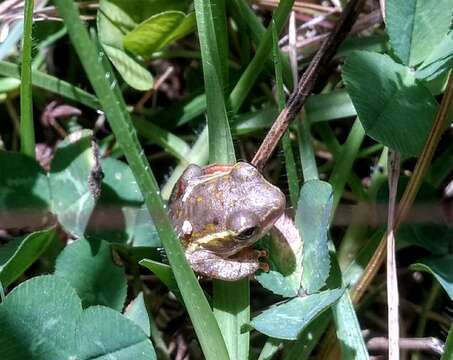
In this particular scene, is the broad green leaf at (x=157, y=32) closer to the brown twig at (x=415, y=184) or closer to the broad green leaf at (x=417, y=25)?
the broad green leaf at (x=417, y=25)

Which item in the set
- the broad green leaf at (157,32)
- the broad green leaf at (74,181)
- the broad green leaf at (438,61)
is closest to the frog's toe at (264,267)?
the broad green leaf at (74,181)

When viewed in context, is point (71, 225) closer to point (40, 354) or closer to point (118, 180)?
point (118, 180)

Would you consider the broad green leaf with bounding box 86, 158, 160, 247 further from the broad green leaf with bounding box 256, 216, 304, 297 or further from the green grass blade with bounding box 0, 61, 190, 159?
the broad green leaf with bounding box 256, 216, 304, 297

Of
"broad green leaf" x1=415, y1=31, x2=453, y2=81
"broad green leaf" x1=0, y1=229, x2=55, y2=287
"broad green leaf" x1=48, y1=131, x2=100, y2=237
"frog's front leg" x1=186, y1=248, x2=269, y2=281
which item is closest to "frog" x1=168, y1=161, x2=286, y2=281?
"frog's front leg" x1=186, y1=248, x2=269, y2=281

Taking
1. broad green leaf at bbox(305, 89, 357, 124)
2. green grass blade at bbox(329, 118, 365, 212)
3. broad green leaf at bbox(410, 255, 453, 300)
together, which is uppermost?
broad green leaf at bbox(305, 89, 357, 124)

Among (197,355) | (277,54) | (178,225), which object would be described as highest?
(277,54)

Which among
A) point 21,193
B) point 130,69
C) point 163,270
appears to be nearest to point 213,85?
point 130,69

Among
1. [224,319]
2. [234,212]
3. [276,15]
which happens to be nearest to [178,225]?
[234,212]
